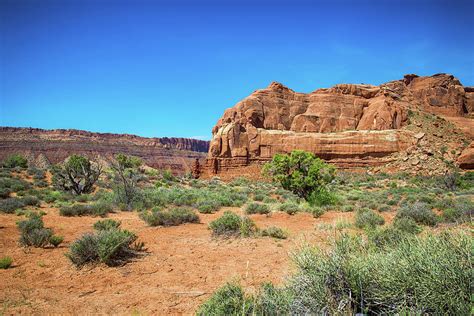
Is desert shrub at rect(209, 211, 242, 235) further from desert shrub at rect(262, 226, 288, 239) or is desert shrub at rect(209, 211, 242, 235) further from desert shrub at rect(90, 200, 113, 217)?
desert shrub at rect(90, 200, 113, 217)

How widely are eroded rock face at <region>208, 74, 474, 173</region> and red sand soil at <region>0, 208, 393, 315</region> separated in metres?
48.7

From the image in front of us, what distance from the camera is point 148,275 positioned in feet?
20.1

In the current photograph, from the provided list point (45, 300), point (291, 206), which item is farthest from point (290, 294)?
point (291, 206)

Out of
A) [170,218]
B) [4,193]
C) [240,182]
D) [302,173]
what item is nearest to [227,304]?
[170,218]

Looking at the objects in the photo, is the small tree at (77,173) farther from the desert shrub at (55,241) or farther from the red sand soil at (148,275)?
the desert shrub at (55,241)

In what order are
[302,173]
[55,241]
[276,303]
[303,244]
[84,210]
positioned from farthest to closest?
[302,173], [84,210], [55,241], [303,244], [276,303]

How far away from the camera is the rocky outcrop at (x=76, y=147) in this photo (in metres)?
67.4

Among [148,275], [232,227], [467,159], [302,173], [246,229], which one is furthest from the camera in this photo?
[467,159]

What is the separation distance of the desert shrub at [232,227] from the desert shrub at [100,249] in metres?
3.13

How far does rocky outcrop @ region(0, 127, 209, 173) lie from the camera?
67375mm

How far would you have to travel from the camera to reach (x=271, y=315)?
3.15 metres

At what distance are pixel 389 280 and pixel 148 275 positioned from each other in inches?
195

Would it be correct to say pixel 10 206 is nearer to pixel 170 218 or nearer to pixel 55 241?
pixel 55 241

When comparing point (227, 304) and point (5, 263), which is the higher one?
point (227, 304)
